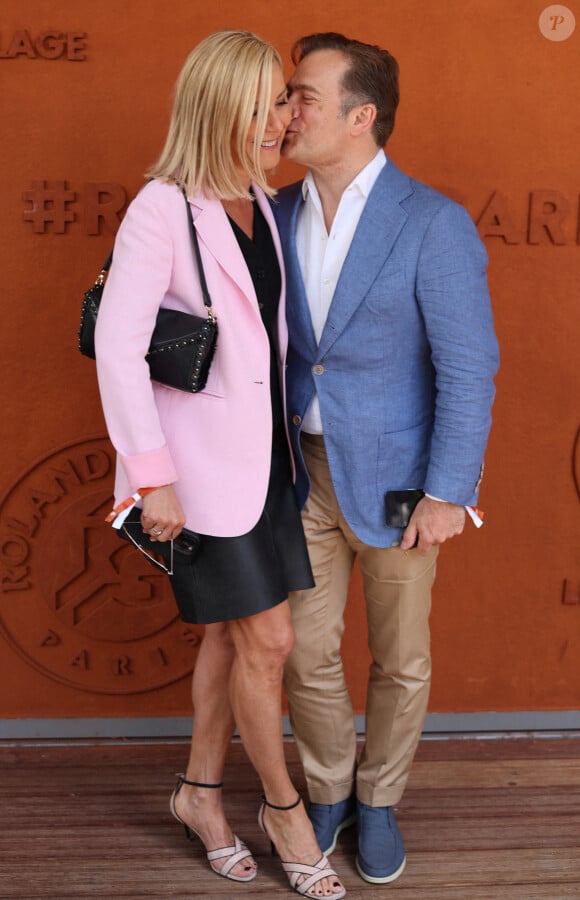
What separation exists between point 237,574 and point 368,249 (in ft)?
2.53

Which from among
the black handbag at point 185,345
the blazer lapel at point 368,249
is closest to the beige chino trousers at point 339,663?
the blazer lapel at point 368,249

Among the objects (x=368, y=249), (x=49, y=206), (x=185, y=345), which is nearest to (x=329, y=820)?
(x=185, y=345)

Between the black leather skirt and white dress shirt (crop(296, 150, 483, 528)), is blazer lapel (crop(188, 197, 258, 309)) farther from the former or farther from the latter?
the black leather skirt

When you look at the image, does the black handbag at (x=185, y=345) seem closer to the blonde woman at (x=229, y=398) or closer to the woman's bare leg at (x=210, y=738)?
the blonde woman at (x=229, y=398)

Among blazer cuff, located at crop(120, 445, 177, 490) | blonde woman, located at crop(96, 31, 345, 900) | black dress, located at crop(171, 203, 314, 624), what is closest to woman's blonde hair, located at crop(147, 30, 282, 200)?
blonde woman, located at crop(96, 31, 345, 900)

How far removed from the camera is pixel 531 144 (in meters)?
2.86

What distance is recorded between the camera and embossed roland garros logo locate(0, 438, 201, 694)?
118 inches

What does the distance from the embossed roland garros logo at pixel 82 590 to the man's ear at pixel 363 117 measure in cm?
122

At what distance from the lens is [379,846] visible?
2.43 m

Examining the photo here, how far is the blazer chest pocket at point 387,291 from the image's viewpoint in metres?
2.20

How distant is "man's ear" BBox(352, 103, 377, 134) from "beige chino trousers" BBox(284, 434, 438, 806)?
0.72m

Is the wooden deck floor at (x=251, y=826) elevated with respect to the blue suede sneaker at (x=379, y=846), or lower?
lower

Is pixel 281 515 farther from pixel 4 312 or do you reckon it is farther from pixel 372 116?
pixel 4 312

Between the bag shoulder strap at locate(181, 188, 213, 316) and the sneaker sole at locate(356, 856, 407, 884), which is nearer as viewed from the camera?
the bag shoulder strap at locate(181, 188, 213, 316)
